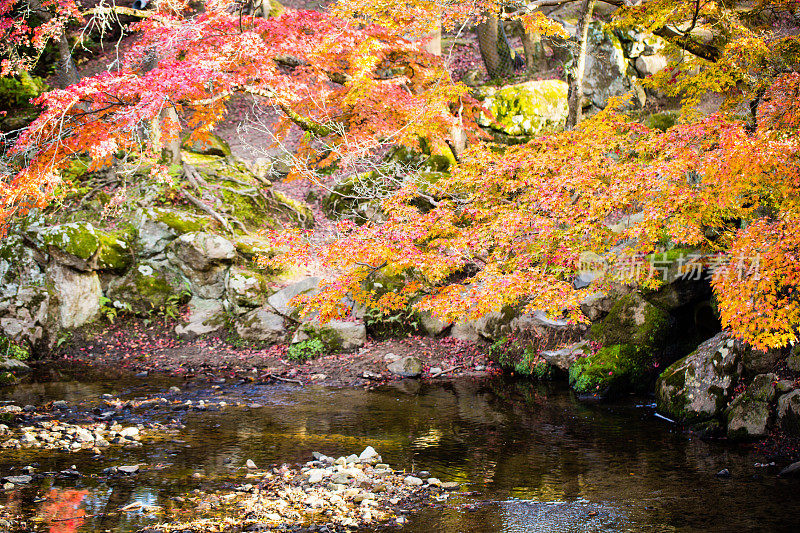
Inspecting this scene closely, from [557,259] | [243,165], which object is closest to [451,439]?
[557,259]

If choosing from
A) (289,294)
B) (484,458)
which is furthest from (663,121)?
(484,458)

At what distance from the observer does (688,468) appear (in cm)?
690

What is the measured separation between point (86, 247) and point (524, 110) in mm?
11174

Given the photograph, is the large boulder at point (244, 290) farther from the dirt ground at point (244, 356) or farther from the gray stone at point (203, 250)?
the dirt ground at point (244, 356)

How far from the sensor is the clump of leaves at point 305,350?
42.1 feet

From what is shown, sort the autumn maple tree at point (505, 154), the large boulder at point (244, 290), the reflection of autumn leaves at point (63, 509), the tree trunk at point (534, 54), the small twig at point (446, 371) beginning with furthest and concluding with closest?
the tree trunk at point (534, 54)
the large boulder at point (244, 290)
the small twig at point (446, 371)
the autumn maple tree at point (505, 154)
the reflection of autumn leaves at point (63, 509)

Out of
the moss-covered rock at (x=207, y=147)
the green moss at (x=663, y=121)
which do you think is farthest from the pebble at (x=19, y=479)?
the green moss at (x=663, y=121)

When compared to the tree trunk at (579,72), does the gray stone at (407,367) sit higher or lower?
lower

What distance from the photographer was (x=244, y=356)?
1305 cm

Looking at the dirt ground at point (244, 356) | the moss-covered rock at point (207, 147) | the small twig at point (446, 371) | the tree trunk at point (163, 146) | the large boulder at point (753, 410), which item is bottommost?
the dirt ground at point (244, 356)

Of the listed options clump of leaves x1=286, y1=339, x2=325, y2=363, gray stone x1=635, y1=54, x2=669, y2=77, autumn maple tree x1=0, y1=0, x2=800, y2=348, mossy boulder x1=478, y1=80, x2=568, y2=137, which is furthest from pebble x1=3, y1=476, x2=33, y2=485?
gray stone x1=635, y1=54, x2=669, y2=77

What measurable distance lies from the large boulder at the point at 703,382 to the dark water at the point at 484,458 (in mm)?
350

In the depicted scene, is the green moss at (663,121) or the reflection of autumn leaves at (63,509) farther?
the green moss at (663,121)

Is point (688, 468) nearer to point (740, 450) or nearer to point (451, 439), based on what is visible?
point (740, 450)
